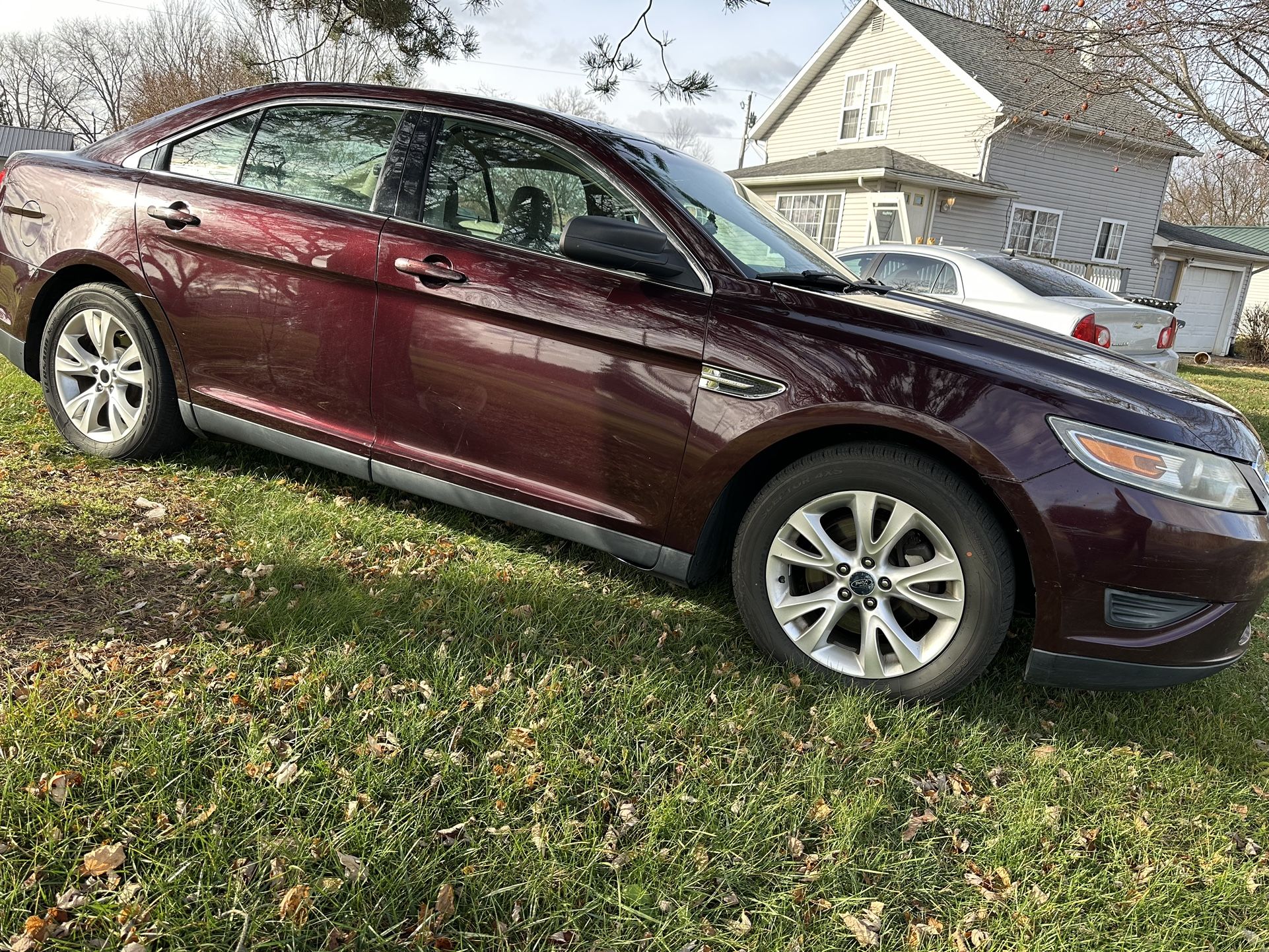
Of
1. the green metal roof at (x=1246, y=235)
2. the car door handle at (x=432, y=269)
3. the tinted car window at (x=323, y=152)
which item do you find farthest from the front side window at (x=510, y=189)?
the green metal roof at (x=1246, y=235)

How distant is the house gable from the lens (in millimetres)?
19078

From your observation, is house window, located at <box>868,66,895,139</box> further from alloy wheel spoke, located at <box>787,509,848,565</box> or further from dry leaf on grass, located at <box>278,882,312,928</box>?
dry leaf on grass, located at <box>278,882,312,928</box>

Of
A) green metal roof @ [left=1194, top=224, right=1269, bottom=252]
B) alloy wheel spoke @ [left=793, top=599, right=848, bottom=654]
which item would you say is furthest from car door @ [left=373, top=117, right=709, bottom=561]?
green metal roof @ [left=1194, top=224, right=1269, bottom=252]

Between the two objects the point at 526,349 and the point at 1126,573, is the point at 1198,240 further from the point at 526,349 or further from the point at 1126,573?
the point at 526,349

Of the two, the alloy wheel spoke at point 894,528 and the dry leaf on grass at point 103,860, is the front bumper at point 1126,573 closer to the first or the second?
the alloy wheel spoke at point 894,528

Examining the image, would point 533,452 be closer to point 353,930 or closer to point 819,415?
point 819,415

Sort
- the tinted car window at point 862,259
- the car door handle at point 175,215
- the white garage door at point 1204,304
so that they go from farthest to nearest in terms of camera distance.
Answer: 1. the white garage door at point 1204,304
2. the tinted car window at point 862,259
3. the car door handle at point 175,215

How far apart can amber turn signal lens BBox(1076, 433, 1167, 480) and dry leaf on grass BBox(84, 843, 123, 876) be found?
104 inches

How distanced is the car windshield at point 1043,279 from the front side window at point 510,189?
646 centimetres

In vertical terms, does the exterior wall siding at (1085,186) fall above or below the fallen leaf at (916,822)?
above

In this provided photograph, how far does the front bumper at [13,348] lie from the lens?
405cm

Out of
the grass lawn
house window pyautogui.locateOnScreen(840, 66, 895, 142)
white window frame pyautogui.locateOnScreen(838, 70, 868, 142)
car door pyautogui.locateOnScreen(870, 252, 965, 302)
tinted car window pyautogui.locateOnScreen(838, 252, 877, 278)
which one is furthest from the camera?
white window frame pyautogui.locateOnScreen(838, 70, 868, 142)

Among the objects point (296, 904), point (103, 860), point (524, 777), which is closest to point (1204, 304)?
point (524, 777)

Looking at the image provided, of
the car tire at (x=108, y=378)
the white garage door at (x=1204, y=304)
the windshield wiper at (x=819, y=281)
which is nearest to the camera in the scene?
the windshield wiper at (x=819, y=281)
